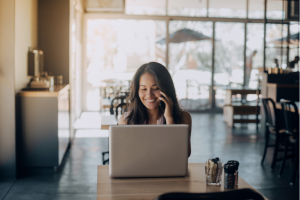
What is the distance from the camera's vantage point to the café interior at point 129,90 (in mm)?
3332

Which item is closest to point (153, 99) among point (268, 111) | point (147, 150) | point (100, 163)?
point (147, 150)

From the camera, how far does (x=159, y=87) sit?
1956mm

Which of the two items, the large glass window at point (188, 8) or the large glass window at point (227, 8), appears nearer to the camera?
the large glass window at point (188, 8)

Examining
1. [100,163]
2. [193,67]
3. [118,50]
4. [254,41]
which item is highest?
[254,41]

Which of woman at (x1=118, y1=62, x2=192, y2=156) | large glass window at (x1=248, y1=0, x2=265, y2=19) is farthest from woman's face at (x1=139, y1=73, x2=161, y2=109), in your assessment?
large glass window at (x1=248, y1=0, x2=265, y2=19)

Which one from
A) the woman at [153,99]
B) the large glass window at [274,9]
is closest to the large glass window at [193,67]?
the large glass window at [274,9]

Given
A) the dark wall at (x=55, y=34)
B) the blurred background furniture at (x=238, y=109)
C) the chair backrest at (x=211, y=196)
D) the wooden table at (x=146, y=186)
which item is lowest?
the blurred background furniture at (x=238, y=109)

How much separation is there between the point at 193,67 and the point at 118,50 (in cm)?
233

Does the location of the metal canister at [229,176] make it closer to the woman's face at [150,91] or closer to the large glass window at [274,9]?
the woman's face at [150,91]

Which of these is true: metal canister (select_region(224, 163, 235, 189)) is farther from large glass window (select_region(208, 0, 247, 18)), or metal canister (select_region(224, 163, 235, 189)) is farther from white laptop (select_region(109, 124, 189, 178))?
large glass window (select_region(208, 0, 247, 18))

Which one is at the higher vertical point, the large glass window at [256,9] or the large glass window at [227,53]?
the large glass window at [256,9]

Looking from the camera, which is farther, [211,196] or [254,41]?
[254,41]

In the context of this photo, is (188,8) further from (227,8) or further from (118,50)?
(118,50)

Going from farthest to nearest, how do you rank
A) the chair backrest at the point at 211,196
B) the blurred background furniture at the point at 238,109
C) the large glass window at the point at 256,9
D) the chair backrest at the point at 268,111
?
the large glass window at the point at 256,9 → the blurred background furniture at the point at 238,109 → the chair backrest at the point at 268,111 → the chair backrest at the point at 211,196
